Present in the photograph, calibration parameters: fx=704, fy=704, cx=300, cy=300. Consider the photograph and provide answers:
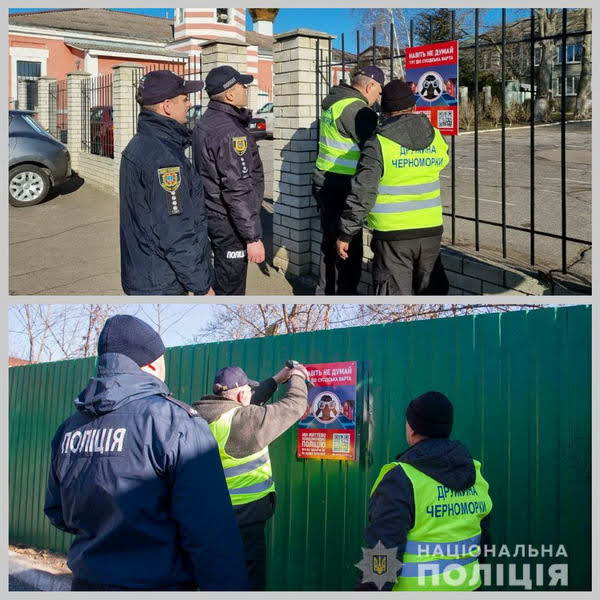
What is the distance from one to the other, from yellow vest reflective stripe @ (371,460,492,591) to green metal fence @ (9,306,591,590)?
77cm

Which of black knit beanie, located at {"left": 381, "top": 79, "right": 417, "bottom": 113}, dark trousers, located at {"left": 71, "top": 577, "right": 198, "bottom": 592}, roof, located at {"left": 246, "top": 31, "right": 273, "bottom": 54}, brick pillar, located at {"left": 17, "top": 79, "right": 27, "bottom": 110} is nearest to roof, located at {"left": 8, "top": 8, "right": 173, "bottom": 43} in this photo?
roof, located at {"left": 246, "top": 31, "right": 273, "bottom": 54}

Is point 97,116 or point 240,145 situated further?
point 97,116

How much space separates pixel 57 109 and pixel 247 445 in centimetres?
1709

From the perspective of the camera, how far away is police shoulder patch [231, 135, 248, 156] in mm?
5176

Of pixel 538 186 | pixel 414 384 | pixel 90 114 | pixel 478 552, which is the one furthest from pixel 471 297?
pixel 90 114

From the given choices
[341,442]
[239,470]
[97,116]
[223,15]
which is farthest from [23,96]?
[239,470]

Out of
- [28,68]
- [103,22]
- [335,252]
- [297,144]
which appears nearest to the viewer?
[335,252]

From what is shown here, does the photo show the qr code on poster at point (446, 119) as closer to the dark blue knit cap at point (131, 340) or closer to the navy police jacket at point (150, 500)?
the dark blue knit cap at point (131, 340)

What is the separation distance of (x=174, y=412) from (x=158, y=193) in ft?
6.22

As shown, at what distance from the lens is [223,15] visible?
37.0 meters

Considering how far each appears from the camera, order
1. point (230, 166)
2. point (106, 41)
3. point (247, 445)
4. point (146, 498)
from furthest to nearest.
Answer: point (106, 41) < point (230, 166) < point (247, 445) < point (146, 498)

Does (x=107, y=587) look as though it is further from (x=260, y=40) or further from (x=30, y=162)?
(x=260, y=40)

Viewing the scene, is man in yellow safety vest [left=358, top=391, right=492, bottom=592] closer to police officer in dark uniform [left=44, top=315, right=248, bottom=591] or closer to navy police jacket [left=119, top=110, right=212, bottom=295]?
police officer in dark uniform [left=44, top=315, right=248, bottom=591]

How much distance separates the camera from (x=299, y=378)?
4.98 m
